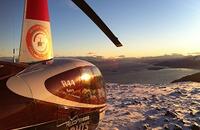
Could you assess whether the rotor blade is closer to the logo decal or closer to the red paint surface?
the red paint surface

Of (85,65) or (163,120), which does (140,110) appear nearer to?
(163,120)

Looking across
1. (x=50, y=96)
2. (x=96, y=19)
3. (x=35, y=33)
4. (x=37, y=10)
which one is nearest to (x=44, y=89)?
(x=50, y=96)

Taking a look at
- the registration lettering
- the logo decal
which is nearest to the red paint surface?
the logo decal

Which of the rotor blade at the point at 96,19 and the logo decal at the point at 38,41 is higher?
the rotor blade at the point at 96,19

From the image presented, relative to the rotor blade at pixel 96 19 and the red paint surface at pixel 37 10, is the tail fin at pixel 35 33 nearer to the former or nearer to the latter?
the red paint surface at pixel 37 10

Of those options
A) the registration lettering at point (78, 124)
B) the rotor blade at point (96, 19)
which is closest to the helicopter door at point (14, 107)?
the registration lettering at point (78, 124)

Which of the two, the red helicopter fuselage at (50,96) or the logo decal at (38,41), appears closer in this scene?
the red helicopter fuselage at (50,96)

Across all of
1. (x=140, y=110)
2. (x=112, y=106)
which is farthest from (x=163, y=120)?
(x=112, y=106)

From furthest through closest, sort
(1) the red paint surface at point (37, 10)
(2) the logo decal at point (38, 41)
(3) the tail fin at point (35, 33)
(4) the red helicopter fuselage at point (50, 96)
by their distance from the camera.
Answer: (1) the red paint surface at point (37, 10) → (2) the logo decal at point (38, 41) → (3) the tail fin at point (35, 33) → (4) the red helicopter fuselage at point (50, 96)
